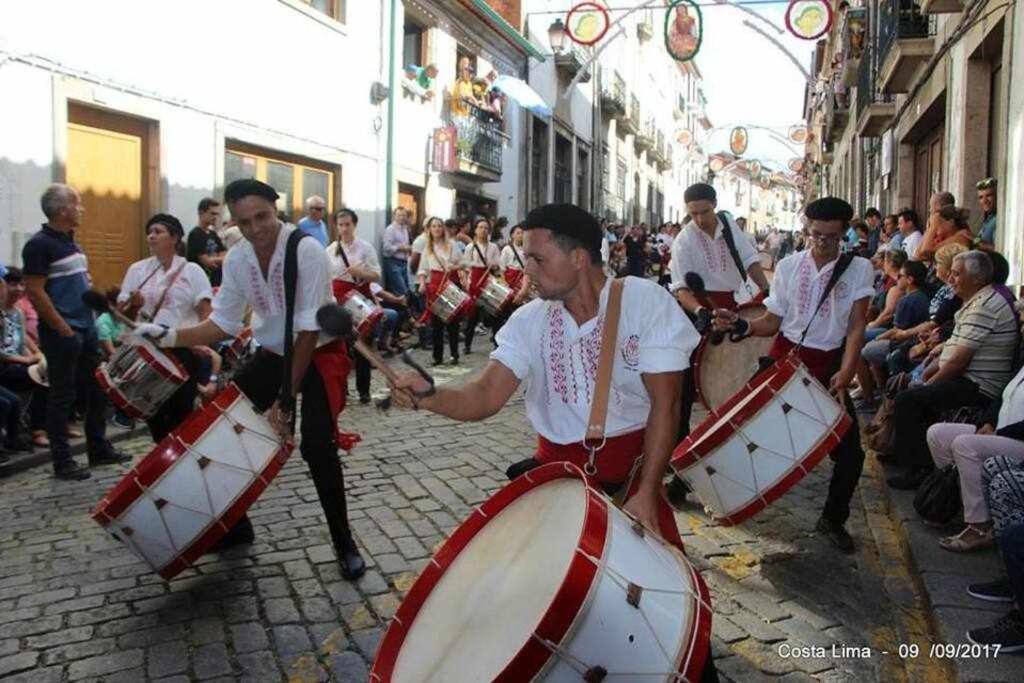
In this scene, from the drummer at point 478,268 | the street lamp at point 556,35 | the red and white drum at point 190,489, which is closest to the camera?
the red and white drum at point 190,489

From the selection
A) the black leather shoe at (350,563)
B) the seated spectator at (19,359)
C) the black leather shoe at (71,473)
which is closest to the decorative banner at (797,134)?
the seated spectator at (19,359)

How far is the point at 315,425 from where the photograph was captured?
168 inches

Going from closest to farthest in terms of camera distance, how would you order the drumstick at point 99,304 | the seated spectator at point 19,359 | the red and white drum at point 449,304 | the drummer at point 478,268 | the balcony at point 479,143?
1. the drumstick at point 99,304
2. the seated spectator at point 19,359
3. the red and white drum at point 449,304
4. the drummer at point 478,268
5. the balcony at point 479,143

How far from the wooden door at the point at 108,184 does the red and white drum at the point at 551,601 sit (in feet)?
27.7

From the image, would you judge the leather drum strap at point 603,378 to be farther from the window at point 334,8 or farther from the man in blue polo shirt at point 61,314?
the window at point 334,8

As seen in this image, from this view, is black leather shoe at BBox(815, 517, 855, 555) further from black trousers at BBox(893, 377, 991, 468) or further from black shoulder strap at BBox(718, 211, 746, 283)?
black shoulder strap at BBox(718, 211, 746, 283)

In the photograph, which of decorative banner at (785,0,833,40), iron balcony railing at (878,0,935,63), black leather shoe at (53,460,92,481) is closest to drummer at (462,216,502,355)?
black leather shoe at (53,460,92,481)

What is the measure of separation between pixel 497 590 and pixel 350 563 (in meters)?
2.16

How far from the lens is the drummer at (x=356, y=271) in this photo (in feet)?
29.3

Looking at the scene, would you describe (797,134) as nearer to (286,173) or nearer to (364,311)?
(286,173)

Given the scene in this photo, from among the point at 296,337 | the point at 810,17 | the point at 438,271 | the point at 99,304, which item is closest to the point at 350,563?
the point at 296,337

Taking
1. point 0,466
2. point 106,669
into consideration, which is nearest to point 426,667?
point 106,669

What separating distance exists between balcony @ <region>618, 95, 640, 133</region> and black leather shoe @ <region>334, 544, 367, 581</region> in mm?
34106

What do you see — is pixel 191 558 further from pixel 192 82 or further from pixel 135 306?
pixel 192 82
